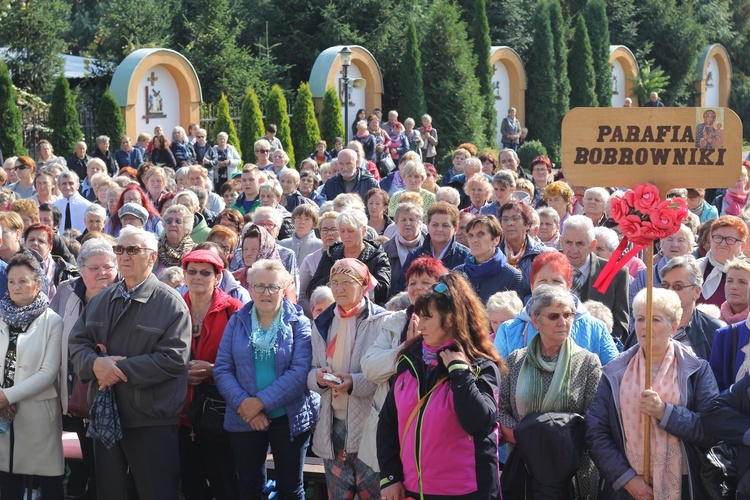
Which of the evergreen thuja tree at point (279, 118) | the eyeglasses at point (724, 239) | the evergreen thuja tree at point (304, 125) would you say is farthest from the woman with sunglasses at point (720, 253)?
the evergreen thuja tree at point (304, 125)

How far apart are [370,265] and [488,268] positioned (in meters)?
1.02

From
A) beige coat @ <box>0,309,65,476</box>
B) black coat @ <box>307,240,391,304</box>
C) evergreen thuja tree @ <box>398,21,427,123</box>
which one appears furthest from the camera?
evergreen thuja tree @ <box>398,21,427,123</box>

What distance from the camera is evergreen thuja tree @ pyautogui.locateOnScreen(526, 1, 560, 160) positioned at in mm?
35938

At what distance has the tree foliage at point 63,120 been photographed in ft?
74.6

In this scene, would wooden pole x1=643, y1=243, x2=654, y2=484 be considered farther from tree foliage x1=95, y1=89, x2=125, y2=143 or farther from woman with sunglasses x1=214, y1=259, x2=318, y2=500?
tree foliage x1=95, y1=89, x2=125, y2=143

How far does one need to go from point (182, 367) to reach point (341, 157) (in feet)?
21.0

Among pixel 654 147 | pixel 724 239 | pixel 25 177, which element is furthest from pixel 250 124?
pixel 654 147

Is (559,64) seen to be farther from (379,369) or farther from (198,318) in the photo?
(379,369)

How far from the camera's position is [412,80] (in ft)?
101

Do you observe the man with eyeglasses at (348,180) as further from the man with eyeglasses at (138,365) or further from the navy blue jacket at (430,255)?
the man with eyeglasses at (138,365)

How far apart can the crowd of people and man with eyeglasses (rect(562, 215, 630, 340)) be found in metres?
0.01

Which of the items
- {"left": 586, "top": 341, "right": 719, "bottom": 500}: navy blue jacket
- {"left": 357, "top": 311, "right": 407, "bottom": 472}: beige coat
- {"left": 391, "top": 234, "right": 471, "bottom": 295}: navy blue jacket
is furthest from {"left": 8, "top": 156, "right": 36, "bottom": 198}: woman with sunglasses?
{"left": 586, "top": 341, "right": 719, "bottom": 500}: navy blue jacket

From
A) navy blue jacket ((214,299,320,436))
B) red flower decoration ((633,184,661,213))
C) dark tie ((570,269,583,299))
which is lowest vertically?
navy blue jacket ((214,299,320,436))

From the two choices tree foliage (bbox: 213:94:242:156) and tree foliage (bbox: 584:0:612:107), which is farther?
tree foliage (bbox: 584:0:612:107)
